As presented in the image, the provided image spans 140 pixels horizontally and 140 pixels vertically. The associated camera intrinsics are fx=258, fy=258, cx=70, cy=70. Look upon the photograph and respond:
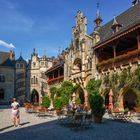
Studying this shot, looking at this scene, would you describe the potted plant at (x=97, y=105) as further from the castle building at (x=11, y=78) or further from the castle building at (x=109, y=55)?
the castle building at (x=11, y=78)

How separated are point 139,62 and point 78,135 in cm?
1102

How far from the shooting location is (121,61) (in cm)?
2247

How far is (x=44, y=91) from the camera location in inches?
2047

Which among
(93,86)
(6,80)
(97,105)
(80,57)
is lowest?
(97,105)

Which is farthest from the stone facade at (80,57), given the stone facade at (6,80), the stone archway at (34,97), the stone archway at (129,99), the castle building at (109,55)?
the stone facade at (6,80)

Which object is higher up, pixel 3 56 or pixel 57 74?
pixel 3 56

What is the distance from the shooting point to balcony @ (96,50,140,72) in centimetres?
2070

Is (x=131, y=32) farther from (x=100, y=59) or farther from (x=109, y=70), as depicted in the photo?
(x=100, y=59)

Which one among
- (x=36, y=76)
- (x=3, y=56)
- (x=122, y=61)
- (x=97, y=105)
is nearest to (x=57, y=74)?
(x=36, y=76)

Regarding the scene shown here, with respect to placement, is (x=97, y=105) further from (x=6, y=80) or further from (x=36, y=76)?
(x=6, y=80)

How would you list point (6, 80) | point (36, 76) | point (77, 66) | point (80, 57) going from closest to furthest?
1. point (80, 57)
2. point (77, 66)
3. point (6, 80)
4. point (36, 76)

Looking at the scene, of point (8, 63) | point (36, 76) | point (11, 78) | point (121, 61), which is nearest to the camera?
point (121, 61)

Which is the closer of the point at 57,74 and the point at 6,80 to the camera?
the point at 57,74

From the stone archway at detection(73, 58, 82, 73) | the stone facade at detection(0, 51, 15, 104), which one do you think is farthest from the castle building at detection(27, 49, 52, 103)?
the stone archway at detection(73, 58, 82, 73)
